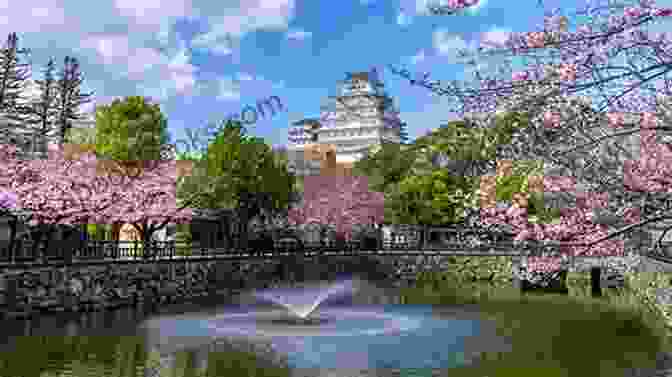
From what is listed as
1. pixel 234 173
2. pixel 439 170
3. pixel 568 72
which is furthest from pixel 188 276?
pixel 568 72

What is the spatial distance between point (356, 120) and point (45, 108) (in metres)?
55.7

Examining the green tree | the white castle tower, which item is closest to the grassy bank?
the green tree

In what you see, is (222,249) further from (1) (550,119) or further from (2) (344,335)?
(1) (550,119)

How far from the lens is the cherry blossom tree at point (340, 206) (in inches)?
1574

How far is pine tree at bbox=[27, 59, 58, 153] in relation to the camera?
47.1 meters

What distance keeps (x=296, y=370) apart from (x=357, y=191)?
30.8 m

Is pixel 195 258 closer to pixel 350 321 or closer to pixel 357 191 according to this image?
pixel 350 321

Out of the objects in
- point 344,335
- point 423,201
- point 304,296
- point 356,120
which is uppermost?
point 356,120

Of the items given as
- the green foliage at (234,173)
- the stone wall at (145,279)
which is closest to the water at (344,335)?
the stone wall at (145,279)

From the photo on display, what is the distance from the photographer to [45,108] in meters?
48.9

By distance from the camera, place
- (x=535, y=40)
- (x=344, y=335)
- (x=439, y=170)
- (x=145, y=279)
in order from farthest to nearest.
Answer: (x=145, y=279)
(x=344, y=335)
(x=439, y=170)
(x=535, y=40)

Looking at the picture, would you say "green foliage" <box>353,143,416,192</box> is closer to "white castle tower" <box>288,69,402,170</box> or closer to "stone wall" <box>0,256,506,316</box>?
"stone wall" <box>0,256,506,316</box>


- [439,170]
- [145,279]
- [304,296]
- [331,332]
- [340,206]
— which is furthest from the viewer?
[340,206]

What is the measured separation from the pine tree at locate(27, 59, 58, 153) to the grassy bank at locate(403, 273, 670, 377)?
31294 millimetres
